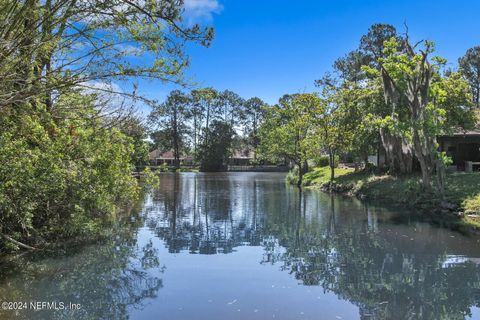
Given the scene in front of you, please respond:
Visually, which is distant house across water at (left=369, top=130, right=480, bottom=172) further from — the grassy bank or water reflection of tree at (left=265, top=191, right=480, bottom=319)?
water reflection of tree at (left=265, top=191, right=480, bottom=319)

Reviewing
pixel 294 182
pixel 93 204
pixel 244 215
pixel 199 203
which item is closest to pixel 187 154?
pixel 294 182

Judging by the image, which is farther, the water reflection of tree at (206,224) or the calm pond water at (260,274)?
the water reflection of tree at (206,224)

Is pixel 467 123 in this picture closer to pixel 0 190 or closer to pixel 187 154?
pixel 0 190

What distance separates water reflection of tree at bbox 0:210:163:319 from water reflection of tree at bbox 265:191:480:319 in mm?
3633

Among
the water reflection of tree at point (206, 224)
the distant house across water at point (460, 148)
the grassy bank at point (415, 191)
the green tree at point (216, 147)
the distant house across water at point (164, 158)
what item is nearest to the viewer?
the water reflection of tree at point (206, 224)

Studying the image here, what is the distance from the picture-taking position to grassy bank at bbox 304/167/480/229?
1844 centimetres

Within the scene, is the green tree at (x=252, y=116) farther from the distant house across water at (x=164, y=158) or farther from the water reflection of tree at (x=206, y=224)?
the water reflection of tree at (x=206, y=224)

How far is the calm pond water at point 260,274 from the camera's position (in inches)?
298

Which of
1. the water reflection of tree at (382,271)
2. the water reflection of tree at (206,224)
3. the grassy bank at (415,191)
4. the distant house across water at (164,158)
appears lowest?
the water reflection of tree at (382,271)

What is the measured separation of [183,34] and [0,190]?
5.09 m

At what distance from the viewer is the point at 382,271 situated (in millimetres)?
10133

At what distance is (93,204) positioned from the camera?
12000 mm

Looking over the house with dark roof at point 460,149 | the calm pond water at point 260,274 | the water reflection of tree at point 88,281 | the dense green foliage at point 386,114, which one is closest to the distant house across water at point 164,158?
the dense green foliage at point 386,114

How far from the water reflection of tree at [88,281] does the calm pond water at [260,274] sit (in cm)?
2
